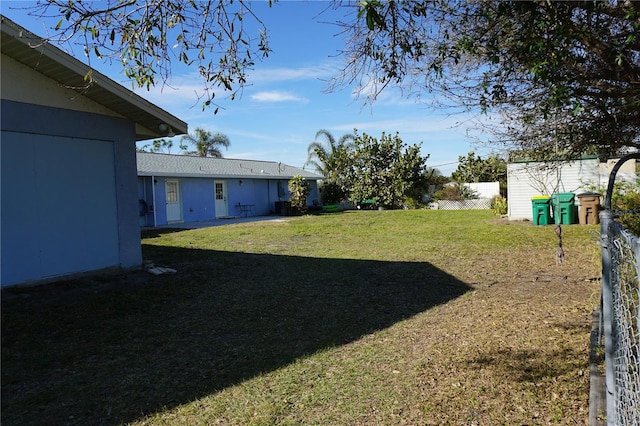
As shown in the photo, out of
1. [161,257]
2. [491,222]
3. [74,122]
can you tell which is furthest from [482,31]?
[491,222]

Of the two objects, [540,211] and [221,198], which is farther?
[221,198]

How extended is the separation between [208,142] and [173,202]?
1689 cm

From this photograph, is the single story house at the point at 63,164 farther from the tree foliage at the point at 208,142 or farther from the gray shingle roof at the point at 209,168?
the tree foliage at the point at 208,142

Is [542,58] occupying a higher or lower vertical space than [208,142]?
lower

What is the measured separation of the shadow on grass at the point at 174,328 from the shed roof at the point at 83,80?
2993mm

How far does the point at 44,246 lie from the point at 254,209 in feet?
60.4

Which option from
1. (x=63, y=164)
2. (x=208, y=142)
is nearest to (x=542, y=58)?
(x=63, y=164)

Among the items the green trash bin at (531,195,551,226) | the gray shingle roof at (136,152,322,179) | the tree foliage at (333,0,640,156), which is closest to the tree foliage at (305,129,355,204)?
the gray shingle roof at (136,152,322,179)

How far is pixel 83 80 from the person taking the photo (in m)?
7.01

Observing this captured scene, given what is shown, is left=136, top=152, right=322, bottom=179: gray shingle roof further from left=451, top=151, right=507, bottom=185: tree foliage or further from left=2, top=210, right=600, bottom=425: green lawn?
left=2, top=210, right=600, bottom=425: green lawn

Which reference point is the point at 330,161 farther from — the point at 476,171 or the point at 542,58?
the point at 542,58

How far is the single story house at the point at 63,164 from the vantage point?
22.0 feet

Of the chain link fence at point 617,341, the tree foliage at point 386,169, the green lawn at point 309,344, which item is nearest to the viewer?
the chain link fence at point 617,341

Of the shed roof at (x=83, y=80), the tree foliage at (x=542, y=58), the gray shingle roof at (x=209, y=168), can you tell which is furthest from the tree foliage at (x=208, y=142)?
the tree foliage at (x=542, y=58)
